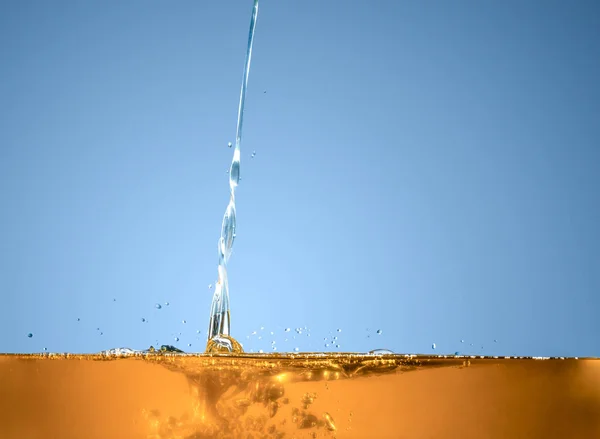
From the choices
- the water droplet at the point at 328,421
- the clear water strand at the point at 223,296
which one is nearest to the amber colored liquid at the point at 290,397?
the water droplet at the point at 328,421

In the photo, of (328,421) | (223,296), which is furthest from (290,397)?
(223,296)

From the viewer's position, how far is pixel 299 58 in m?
2.35

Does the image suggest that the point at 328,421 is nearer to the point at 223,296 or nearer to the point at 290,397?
the point at 290,397

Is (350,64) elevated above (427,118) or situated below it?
above

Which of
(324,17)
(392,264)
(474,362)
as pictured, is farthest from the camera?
(324,17)

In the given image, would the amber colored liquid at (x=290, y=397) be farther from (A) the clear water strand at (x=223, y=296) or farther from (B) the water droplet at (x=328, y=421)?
(A) the clear water strand at (x=223, y=296)

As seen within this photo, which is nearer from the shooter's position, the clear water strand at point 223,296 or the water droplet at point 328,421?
the water droplet at point 328,421

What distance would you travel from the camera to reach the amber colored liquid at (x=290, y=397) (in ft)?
1.94

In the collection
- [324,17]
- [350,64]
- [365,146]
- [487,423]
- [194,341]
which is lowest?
[487,423]

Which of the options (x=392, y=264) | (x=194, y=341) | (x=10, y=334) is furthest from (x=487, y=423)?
(x=10, y=334)

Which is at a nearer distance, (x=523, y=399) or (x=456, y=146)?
(x=523, y=399)

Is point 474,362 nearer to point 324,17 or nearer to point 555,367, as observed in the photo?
point 555,367

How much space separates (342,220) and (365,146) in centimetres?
26

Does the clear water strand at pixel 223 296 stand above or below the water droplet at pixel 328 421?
above
